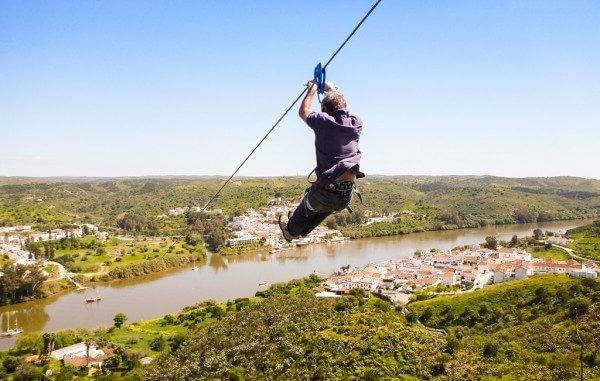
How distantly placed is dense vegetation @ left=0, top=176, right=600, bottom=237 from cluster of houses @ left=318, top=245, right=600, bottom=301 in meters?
20.1

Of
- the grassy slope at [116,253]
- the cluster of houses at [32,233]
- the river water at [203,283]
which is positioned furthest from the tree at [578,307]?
the cluster of houses at [32,233]

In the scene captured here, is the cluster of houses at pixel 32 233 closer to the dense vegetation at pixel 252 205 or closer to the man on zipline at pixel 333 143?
the dense vegetation at pixel 252 205

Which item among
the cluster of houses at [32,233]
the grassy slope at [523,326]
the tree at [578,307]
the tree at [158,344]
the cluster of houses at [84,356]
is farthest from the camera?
the cluster of houses at [32,233]

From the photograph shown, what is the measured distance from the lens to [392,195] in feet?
271

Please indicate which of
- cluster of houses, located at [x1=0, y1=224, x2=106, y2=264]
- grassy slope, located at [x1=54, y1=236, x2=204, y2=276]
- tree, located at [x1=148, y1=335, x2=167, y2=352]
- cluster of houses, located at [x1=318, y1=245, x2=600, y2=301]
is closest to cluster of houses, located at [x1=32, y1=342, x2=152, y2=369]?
tree, located at [x1=148, y1=335, x2=167, y2=352]

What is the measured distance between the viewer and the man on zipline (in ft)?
9.01

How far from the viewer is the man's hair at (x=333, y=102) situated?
2805 millimetres

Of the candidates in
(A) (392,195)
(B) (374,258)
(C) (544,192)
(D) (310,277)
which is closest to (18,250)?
(D) (310,277)

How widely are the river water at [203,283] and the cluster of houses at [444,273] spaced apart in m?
6.19

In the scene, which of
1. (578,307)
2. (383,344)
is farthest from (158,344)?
(578,307)

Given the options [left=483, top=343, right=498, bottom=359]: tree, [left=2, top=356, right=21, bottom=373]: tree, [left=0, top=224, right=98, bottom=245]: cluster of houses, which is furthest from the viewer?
[left=0, top=224, right=98, bottom=245]: cluster of houses

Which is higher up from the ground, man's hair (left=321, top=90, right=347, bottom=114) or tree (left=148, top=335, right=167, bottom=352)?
man's hair (left=321, top=90, right=347, bottom=114)

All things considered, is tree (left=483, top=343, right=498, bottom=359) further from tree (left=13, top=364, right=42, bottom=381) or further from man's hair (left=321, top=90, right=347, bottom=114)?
tree (left=13, top=364, right=42, bottom=381)

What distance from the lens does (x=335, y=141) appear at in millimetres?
2777
